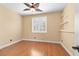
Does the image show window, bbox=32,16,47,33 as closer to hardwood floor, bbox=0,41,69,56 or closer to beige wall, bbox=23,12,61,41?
beige wall, bbox=23,12,61,41

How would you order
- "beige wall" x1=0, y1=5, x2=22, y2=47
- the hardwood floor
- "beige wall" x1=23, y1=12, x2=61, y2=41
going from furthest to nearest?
1. "beige wall" x1=23, y1=12, x2=61, y2=41
2. "beige wall" x1=0, y1=5, x2=22, y2=47
3. the hardwood floor

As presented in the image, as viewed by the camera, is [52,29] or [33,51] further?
[52,29]

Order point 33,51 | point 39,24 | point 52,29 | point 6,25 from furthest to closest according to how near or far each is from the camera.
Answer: point 39,24, point 52,29, point 6,25, point 33,51

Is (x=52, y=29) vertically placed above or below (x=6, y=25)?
below

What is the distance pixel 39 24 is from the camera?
6191mm

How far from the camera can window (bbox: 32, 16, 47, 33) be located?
19.6 ft

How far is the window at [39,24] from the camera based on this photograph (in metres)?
5.96

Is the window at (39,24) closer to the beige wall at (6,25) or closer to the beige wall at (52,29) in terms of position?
the beige wall at (52,29)

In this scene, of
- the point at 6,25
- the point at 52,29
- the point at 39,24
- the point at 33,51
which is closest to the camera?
the point at 33,51

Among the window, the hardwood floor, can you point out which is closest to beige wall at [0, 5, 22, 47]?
the hardwood floor

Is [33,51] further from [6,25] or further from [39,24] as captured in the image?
[39,24]

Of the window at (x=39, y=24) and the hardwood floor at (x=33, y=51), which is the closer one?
the hardwood floor at (x=33, y=51)

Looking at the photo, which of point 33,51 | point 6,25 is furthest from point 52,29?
point 6,25

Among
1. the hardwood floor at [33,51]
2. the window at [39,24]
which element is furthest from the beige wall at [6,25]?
the window at [39,24]
